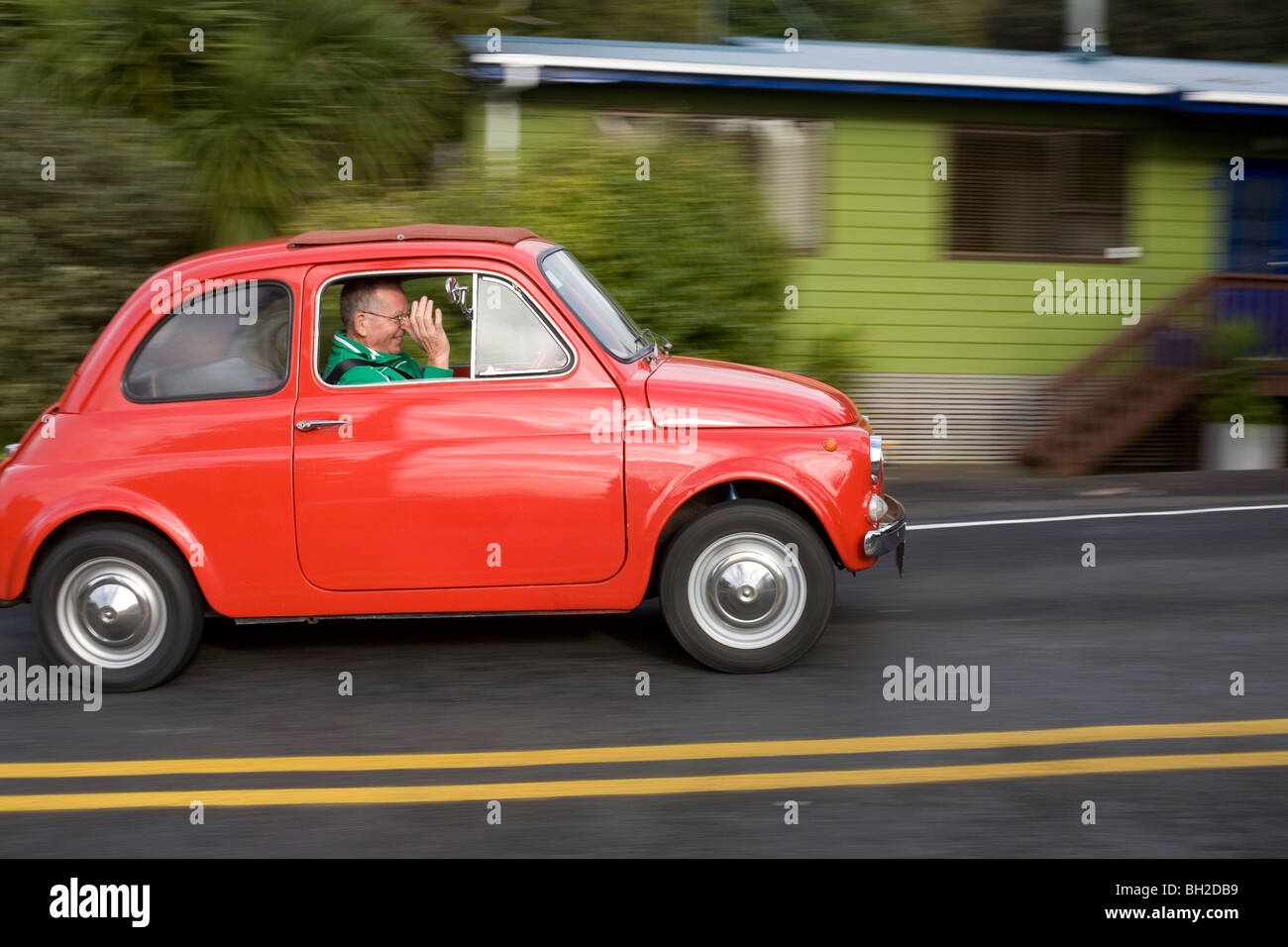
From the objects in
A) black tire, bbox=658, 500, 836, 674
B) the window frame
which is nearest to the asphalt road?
black tire, bbox=658, 500, 836, 674

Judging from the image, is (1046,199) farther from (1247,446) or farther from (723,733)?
(723,733)

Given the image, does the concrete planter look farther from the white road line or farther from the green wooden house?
the white road line

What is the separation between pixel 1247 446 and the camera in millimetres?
14727

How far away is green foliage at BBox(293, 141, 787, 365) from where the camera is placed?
1262cm

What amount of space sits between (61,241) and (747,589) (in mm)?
7508

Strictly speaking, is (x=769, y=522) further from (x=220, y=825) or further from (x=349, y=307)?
(x=220, y=825)

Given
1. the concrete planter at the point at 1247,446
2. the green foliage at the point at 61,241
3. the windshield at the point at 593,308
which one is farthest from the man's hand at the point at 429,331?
the concrete planter at the point at 1247,446

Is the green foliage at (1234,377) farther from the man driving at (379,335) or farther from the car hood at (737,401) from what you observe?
the man driving at (379,335)

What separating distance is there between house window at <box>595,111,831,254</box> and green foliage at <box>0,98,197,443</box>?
17.7ft

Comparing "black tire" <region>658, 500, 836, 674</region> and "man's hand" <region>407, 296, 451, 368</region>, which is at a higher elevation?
"man's hand" <region>407, 296, 451, 368</region>

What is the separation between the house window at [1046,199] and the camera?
16.5 metres

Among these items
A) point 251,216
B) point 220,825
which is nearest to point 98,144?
point 251,216

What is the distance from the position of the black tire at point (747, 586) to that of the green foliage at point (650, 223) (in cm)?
633

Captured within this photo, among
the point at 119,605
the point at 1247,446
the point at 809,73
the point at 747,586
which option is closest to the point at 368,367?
the point at 119,605
